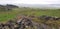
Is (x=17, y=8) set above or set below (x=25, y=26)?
above

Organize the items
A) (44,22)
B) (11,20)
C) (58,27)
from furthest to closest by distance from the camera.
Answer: (11,20) → (44,22) → (58,27)

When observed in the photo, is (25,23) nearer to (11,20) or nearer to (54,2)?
(11,20)

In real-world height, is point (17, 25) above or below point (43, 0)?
below

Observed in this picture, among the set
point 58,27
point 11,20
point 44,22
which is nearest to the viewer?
point 58,27

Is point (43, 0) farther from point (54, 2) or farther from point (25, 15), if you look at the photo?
point (25, 15)

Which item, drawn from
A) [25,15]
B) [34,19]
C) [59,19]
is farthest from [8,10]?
[59,19]

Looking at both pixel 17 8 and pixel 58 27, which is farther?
pixel 17 8

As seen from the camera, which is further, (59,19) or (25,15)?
(25,15)

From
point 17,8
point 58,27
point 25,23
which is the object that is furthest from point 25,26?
point 58,27

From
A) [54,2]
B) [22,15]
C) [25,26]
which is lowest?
[25,26]
